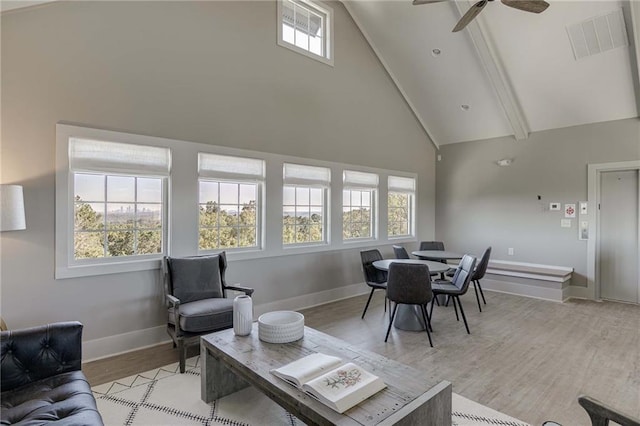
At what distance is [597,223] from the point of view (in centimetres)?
535

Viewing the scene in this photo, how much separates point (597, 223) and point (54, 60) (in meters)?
7.41

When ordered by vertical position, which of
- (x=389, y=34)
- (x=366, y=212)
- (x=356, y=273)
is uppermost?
(x=389, y=34)

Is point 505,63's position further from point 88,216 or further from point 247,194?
point 88,216

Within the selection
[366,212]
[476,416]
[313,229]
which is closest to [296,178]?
[313,229]

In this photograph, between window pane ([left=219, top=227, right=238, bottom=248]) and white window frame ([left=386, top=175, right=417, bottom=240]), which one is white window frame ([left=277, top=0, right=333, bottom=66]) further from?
window pane ([left=219, top=227, right=238, bottom=248])

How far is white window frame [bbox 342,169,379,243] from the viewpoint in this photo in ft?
18.1

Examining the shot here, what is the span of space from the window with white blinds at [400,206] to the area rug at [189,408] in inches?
163

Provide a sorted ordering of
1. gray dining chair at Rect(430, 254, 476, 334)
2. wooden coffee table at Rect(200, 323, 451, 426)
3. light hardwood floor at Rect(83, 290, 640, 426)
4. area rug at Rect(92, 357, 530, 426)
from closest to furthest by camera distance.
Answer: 1. wooden coffee table at Rect(200, 323, 451, 426)
2. area rug at Rect(92, 357, 530, 426)
3. light hardwood floor at Rect(83, 290, 640, 426)
4. gray dining chair at Rect(430, 254, 476, 334)

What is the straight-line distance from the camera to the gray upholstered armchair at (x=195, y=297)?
2.96 metres

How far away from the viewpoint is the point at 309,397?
166cm

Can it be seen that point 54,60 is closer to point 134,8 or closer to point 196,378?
point 134,8

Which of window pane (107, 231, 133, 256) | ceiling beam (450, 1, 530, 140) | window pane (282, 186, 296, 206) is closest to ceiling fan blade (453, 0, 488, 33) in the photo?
ceiling beam (450, 1, 530, 140)

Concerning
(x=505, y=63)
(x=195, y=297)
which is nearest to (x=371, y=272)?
(x=195, y=297)

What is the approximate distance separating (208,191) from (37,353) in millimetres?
2376
